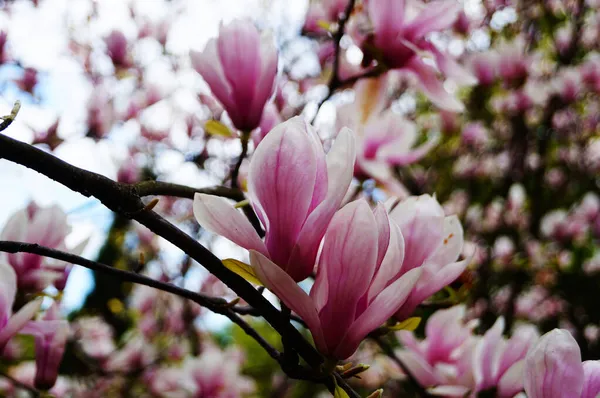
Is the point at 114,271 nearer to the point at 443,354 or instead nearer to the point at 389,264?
the point at 389,264

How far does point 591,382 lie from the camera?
470 millimetres

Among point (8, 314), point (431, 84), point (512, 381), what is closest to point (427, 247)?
point (512, 381)

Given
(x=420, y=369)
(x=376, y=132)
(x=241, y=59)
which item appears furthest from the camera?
(x=376, y=132)

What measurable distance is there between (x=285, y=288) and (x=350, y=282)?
0.20 ft

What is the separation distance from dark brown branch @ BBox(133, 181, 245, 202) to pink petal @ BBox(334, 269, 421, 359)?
208 mm

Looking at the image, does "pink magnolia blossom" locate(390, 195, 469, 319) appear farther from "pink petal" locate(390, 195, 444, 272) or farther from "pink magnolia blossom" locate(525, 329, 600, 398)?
"pink magnolia blossom" locate(525, 329, 600, 398)

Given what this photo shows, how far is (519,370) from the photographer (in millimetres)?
686

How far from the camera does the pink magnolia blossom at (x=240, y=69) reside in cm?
67

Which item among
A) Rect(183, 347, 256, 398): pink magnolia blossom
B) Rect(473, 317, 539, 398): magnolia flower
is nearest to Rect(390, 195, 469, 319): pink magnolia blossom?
Rect(473, 317, 539, 398): magnolia flower

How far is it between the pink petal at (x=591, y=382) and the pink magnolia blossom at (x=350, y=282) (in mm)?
184

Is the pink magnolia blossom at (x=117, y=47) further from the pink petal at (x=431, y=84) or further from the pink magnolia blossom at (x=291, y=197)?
the pink magnolia blossom at (x=291, y=197)

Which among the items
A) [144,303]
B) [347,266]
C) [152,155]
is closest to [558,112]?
[152,155]

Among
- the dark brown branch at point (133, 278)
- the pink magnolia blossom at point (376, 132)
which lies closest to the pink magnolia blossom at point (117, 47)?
the pink magnolia blossom at point (376, 132)

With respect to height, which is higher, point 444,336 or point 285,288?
point 285,288
